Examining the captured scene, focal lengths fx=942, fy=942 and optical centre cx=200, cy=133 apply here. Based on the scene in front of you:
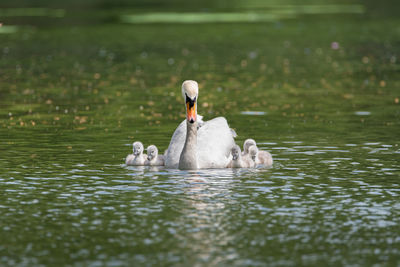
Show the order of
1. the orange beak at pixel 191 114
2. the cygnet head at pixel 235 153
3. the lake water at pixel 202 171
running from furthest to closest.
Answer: the cygnet head at pixel 235 153 → the orange beak at pixel 191 114 → the lake water at pixel 202 171

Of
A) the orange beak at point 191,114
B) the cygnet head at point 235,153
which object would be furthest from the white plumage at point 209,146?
the orange beak at point 191,114

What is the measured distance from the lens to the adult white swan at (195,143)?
65.3 feet

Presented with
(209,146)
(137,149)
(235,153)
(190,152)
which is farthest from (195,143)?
(137,149)

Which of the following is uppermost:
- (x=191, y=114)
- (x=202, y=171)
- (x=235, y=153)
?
(x=191, y=114)

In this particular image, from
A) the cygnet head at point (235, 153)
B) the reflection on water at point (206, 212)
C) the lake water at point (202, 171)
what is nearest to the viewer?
the reflection on water at point (206, 212)

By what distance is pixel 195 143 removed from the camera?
20031 mm

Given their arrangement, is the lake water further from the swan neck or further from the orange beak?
the orange beak

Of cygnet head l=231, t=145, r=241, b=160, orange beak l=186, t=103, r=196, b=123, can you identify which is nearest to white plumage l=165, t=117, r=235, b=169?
cygnet head l=231, t=145, r=241, b=160

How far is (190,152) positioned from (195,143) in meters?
0.25

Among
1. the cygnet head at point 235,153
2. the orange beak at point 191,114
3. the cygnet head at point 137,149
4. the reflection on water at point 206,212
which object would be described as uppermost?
the orange beak at point 191,114

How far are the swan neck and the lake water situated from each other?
28 cm

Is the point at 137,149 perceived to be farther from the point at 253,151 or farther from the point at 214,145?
the point at 253,151

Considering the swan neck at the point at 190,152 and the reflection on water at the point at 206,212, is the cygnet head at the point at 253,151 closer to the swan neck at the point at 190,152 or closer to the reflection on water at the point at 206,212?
the reflection on water at the point at 206,212

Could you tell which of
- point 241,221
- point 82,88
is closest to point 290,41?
point 82,88
